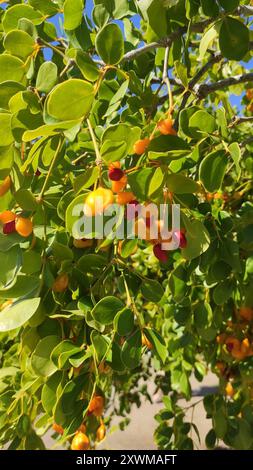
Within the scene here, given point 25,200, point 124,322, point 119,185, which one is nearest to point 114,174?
point 119,185

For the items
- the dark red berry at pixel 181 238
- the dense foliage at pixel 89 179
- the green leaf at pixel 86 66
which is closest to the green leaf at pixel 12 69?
the dense foliage at pixel 89 179

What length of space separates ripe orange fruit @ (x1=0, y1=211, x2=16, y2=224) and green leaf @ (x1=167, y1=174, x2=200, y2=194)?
0.22 m

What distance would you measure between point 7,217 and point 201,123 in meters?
0.31

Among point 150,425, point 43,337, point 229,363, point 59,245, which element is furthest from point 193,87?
point 150,425

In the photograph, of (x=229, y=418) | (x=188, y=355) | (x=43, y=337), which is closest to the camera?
(x=43, y=337)

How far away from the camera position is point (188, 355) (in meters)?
1.59

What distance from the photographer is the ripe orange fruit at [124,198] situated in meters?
0.62

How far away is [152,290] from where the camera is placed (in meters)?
0.83

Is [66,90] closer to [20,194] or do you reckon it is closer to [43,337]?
[20,194]

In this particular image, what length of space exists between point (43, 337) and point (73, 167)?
290mm

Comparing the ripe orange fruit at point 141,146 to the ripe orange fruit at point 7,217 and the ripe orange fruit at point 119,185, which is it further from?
the ripe orange fruit at point 7,217

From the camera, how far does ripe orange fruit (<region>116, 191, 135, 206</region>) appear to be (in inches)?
24.5

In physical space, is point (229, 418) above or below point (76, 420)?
below

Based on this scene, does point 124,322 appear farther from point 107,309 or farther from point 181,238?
point 181,238
